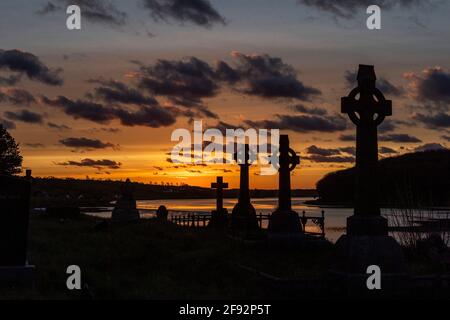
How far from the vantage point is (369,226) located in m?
14.1

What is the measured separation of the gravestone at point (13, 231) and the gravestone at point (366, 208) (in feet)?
25.8

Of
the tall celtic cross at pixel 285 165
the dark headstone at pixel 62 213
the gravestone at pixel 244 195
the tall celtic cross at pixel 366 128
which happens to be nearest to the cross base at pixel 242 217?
the gravestone at pixel 244 195

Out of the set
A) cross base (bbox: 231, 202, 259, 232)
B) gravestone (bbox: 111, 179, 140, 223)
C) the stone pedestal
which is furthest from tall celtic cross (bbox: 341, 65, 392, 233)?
gravestone (bbox: 111, 179, 140, 223)

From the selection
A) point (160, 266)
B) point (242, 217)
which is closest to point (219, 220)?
point (242, 217)

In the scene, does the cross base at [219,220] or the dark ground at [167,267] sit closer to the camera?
the dark ground at [167,267]

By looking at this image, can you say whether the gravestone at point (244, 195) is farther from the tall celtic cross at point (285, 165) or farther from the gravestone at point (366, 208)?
the gravestone at point (366, 208)

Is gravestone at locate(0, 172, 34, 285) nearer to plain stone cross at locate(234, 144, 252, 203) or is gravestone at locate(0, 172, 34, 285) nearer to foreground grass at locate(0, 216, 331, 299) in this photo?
foreground grass at locate(0, 216, 331, 299)

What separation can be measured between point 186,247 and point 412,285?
12221 mm

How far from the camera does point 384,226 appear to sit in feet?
46.6

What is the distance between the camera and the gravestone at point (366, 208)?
1387 cm

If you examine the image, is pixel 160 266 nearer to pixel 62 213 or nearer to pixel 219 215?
pixel 219 215
